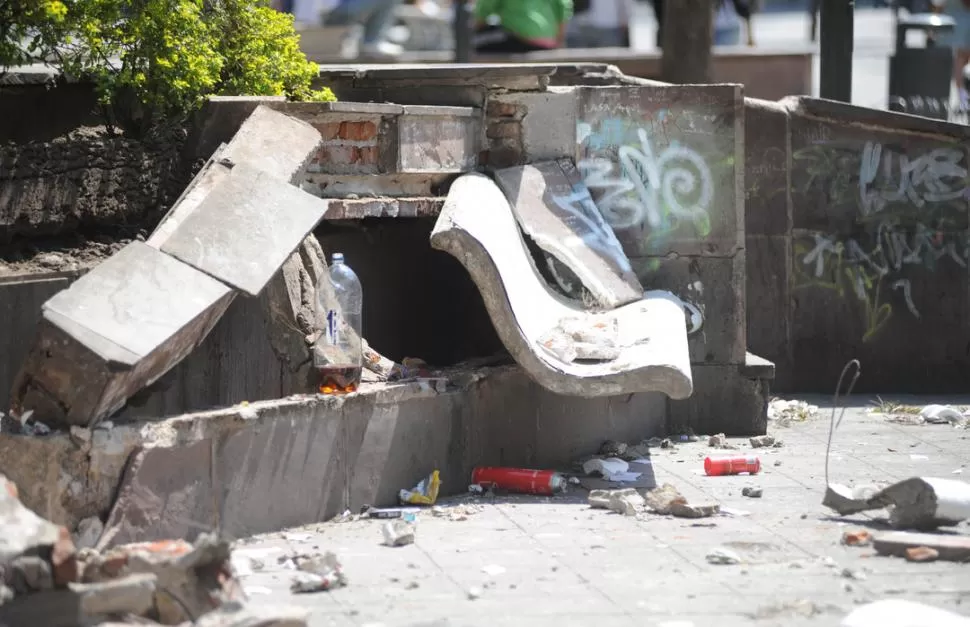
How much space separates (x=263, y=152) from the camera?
24.3 feet

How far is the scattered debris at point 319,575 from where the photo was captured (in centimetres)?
572

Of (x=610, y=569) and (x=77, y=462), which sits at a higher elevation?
(x=77, y=462)

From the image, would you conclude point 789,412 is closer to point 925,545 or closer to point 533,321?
point 533,321

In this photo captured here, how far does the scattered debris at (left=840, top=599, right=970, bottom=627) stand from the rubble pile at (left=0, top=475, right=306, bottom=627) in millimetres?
2017

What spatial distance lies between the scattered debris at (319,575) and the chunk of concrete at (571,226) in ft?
9.84

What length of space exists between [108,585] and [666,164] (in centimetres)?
538

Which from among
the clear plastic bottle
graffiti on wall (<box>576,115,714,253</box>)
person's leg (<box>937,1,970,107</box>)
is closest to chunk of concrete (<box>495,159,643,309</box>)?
graffiti on wall (<box>576,115,714,253</box>)

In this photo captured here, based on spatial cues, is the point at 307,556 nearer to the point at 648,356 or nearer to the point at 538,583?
the point at 538,583

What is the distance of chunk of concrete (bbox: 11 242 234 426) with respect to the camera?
5.78 meters

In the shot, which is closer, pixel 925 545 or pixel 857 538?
pixel 925 545

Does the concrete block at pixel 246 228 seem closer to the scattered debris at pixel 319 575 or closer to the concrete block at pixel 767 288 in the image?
the scattered debris at pixel 319 575

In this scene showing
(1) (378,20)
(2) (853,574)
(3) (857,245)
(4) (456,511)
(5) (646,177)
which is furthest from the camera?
(1) (378,20)

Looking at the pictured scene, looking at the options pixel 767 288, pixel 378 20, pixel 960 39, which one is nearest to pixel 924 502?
pixel 767 288

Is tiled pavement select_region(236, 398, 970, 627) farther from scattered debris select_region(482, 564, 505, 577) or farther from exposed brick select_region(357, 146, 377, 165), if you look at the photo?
exposed brick select_region(357, 146, 377, 165)
